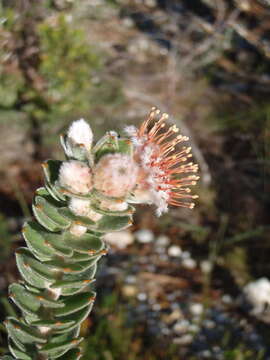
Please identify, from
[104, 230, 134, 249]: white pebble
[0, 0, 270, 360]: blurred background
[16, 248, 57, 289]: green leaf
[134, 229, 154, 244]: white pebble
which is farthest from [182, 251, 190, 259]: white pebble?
[16, 248, 57, 289]: green leaf

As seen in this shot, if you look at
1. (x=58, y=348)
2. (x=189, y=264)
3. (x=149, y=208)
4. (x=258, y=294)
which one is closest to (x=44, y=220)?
(x=58, y=348)

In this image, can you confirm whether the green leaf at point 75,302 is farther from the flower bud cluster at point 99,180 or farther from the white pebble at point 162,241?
the white pebble at point 162,241

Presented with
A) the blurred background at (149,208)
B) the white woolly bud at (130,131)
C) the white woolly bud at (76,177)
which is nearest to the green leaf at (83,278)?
the white woolly bud at (76,177)

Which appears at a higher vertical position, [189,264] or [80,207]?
[189,264]

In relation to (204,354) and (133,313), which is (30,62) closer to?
(133,313)

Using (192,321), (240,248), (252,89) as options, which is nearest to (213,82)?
(252,89)

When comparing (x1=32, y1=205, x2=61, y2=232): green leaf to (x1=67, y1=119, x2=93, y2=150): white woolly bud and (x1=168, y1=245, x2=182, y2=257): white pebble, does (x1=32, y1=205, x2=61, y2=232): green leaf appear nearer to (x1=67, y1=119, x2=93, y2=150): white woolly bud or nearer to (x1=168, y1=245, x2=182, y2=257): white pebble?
(x1=67, y1=119, x2=93, y2=150): white woolly bud

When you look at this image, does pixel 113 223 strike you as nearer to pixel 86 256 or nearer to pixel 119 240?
pixel 86 256
